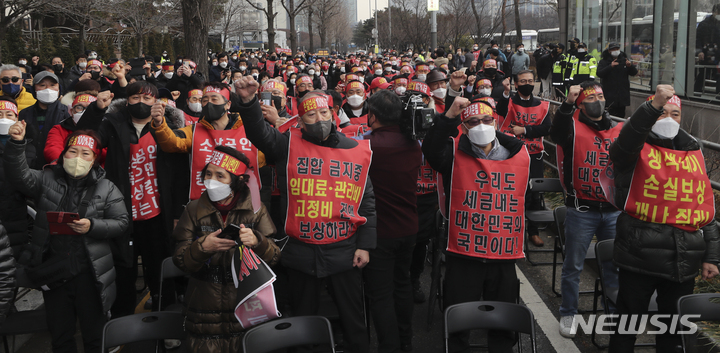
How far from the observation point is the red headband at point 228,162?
362cm

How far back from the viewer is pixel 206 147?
4.98 meters

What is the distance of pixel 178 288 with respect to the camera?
5.60 meters

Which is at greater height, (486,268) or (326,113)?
(326,113)

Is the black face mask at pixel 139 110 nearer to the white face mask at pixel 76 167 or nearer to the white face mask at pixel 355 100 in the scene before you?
the white face mask at pixel 76 167

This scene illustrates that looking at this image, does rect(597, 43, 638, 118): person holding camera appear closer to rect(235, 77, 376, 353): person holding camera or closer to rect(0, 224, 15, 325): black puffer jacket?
rect(235, 77, 376, 353): person holding camera

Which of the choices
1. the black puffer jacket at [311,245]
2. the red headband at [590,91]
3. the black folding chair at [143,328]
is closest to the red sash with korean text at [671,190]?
the red headband at [590,91]

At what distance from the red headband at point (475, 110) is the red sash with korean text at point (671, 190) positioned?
3.47 ft

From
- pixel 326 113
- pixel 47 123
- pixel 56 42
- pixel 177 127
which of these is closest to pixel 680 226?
pixel 326 113

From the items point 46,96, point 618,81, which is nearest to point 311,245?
point 46,96

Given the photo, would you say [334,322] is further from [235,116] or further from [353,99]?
[353,99]

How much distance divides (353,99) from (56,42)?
24.1 meters

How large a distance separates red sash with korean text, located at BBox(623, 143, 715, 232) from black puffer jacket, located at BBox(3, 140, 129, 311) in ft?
12.0

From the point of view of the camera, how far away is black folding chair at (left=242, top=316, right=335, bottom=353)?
336 centimetres

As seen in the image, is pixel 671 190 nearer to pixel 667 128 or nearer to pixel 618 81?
pixel 667 128
